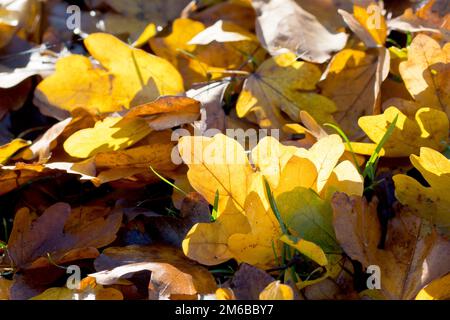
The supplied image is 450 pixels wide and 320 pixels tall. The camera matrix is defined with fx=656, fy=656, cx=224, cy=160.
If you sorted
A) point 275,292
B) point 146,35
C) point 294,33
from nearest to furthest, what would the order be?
point 275,292 < point 294,33 < point 146,35

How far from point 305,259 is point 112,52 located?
54 cm

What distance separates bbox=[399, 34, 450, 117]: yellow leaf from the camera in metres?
1.01

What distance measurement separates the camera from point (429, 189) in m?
0.86

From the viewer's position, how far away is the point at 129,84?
116 cm

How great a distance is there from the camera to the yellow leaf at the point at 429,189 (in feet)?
2.79

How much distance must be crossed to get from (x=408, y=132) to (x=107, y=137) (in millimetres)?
462

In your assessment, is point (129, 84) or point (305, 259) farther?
point (129, 84)

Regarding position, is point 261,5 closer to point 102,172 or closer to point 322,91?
point 322,91

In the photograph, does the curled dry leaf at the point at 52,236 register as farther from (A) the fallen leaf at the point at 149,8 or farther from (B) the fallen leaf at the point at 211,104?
(A) the fallen leaf at the point at 149,8

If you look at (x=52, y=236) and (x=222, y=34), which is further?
(x=222, y=34)

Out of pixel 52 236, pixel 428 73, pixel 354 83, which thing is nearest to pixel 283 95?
pixel 354 83

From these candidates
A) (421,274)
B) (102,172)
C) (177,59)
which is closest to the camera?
(421,274)

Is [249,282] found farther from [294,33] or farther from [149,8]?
[149,8]

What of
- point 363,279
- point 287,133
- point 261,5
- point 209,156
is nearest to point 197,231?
point 209,156
